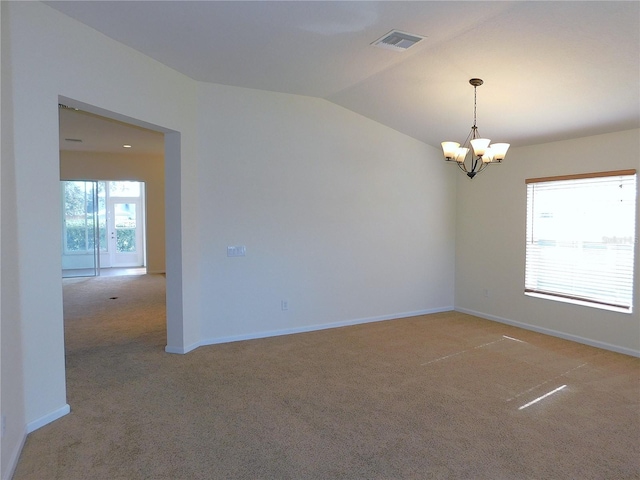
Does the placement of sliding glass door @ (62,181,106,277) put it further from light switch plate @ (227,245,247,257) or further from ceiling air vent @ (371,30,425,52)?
ceiling air vent @ (371,30,425,52)

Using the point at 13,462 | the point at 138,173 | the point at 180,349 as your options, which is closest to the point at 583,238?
the point at 180,349

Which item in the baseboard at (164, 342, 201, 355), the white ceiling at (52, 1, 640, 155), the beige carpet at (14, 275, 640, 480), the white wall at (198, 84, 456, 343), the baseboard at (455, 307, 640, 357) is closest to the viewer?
the beige carpet at (14, 275, 640, 480)

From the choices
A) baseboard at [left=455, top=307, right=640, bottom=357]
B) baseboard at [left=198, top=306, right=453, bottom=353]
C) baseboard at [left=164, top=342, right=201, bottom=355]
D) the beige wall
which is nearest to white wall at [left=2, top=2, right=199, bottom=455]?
baseboard at [left=164, top=342, right=201, bottom=355]

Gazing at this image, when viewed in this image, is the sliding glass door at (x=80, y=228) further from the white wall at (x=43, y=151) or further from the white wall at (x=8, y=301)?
the white wall at (x=8, y=301)

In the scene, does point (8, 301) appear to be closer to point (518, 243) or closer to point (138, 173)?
point (518, 243)

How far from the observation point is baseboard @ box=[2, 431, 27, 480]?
2.29m

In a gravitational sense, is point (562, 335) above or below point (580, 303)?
below

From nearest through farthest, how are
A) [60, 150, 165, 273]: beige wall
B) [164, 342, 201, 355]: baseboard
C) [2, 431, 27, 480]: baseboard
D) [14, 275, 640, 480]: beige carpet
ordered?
1. [2, 431, 27, 480]: baseboard
2. [14, 275, 640, 480]: beige carpet
3. [164, 342, 201, 355]: baseboard
4. [60, 150, 165, 273]: beige wall

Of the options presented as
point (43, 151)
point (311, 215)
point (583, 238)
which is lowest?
point (583, 238)

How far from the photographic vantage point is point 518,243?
18.9ft

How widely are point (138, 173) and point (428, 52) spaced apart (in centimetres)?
837

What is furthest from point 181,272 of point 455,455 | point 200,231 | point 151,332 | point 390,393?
point 455,455

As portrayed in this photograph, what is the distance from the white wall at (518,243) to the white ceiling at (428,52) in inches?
11.6

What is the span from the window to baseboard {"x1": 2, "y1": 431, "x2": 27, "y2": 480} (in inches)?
223
